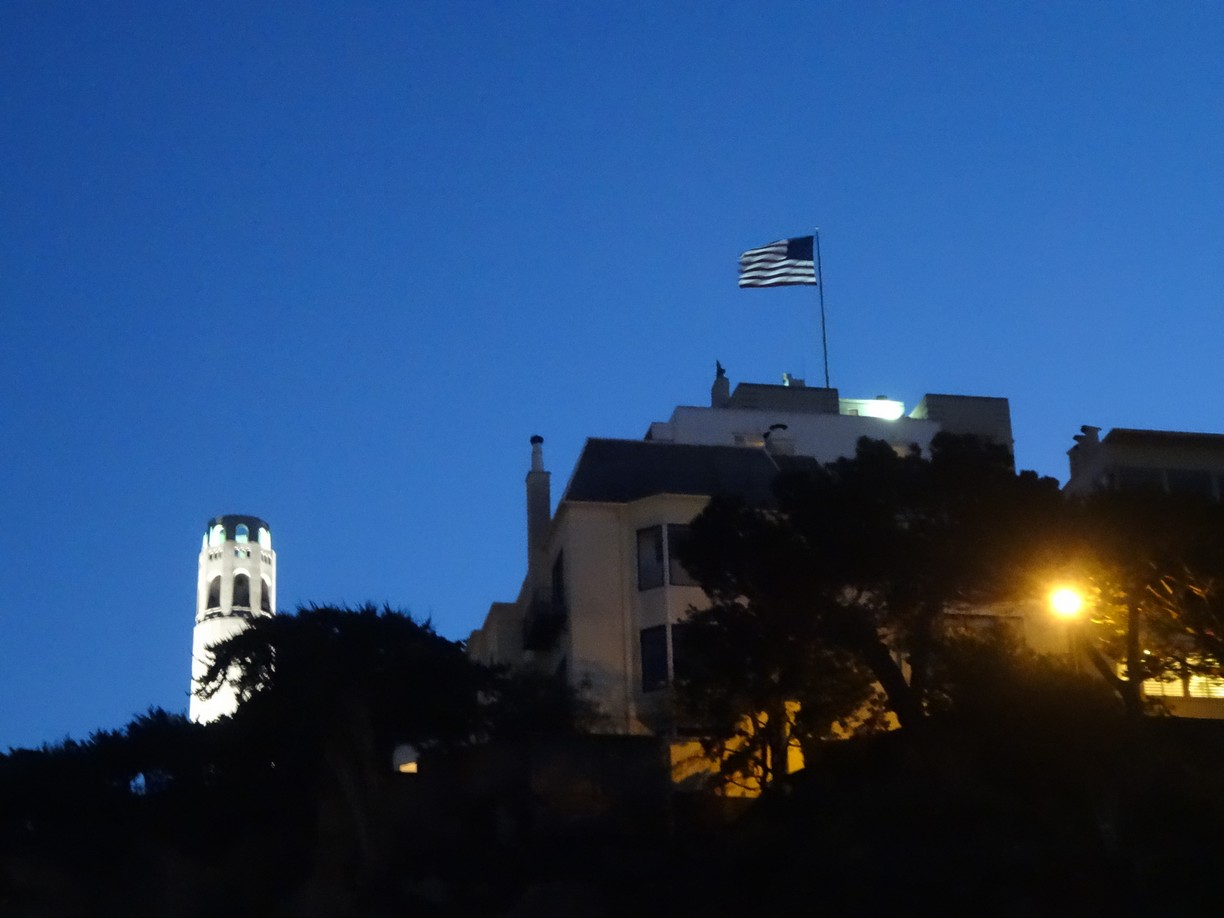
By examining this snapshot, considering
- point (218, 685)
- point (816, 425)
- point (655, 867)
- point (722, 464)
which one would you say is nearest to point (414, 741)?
point (218, 685)

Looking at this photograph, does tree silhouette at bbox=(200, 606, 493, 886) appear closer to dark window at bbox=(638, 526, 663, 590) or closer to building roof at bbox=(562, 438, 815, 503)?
dark window at bbox=(638, 526, 663, 590)

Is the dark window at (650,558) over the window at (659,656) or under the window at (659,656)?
over

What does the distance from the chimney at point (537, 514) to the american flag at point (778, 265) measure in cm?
998

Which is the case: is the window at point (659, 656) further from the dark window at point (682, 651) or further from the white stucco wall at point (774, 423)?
the white stucco wall at point (774, 423)

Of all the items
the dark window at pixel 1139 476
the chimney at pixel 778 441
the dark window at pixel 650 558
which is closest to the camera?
the dark window at pixel 1139 476

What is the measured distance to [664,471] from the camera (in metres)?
49.3

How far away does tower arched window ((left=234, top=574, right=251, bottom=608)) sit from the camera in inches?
5138

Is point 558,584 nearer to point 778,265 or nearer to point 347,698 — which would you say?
point 347,698

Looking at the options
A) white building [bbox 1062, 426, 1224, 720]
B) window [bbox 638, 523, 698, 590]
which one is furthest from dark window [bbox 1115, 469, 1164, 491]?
window [bbox 638, 523, 698, 590]

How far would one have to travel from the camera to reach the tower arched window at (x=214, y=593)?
129m

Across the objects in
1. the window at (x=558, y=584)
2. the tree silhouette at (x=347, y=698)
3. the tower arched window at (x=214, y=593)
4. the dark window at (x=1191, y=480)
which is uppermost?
the tower arched window at (x=214, y=593)

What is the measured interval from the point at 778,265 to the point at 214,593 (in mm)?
80405

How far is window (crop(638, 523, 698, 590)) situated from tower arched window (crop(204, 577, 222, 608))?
290ft

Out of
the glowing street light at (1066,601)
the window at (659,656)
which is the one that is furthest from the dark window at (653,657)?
the glowing street light at (1066,601)
